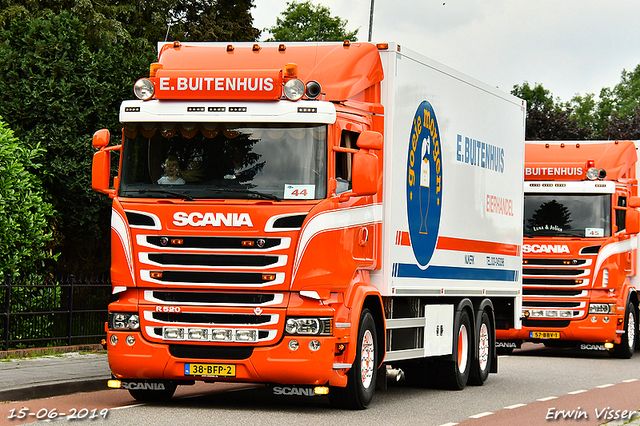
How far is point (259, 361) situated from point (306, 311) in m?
0.69

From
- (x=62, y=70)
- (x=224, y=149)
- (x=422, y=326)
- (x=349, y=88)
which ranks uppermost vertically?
(x=62, y=70)

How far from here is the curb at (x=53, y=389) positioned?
40.0 feet

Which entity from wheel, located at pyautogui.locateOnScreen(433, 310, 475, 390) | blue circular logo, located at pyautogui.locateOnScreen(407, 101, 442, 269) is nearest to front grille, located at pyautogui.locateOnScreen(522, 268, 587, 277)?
wheel, located at pyautogui.locateOnScreen(433, 310, 475, 390)

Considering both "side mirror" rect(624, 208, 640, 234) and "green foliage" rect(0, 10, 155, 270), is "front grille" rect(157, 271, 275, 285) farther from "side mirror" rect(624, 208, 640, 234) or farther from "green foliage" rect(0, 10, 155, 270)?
"side mirror" rect(624, 208, 640, 234)

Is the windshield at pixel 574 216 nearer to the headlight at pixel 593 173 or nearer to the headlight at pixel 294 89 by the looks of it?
the headlight at pixel 593 173

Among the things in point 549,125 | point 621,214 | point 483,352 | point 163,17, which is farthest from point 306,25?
point 483,352

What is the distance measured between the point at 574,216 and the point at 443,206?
27.4ft

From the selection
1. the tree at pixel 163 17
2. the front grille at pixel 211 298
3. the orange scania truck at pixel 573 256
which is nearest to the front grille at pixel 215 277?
the front grille at pixel 211 298

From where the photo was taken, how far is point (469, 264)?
15352 millimetres

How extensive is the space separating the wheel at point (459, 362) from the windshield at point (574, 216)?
21.8ft

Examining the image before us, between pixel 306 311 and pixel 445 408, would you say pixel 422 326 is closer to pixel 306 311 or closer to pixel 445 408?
pixel 445 408

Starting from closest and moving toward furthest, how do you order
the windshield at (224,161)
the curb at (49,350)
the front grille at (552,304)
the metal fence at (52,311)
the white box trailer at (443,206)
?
1. the windshield at (224,161)
2. the white box trailer at (443,206)
3. the curb at (49,350)
4. the metal fence at (52,311)
5. the front grille at (552,304)

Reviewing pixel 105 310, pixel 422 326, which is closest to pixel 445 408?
pixel 422 326

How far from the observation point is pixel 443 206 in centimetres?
1430
